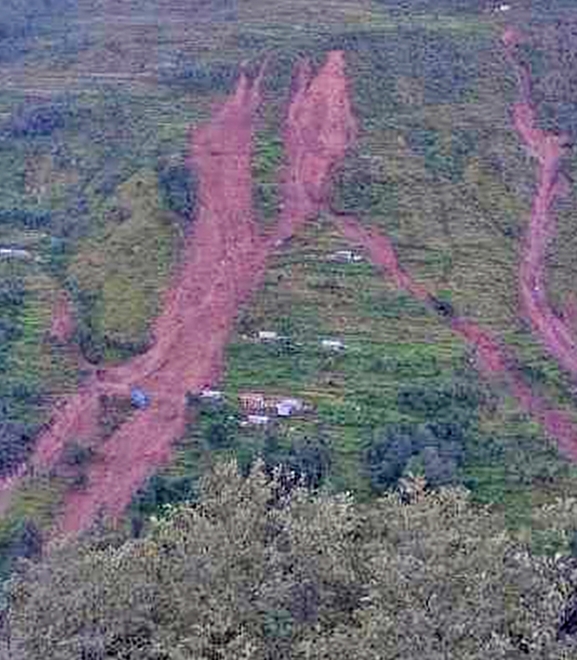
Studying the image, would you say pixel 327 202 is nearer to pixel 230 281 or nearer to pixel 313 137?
pixel 313 137

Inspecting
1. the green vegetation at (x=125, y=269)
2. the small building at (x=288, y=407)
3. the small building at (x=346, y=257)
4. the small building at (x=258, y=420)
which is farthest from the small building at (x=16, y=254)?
the small building at (x=288, y=407)

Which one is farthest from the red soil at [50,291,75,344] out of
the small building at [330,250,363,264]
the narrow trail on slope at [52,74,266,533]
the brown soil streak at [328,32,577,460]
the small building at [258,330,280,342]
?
the brown soil streak at [328,32,577,460]

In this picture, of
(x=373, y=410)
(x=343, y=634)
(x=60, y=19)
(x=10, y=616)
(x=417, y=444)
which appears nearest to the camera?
(x=343, y=634)

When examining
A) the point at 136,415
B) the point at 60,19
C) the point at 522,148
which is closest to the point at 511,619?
the point at 136,415

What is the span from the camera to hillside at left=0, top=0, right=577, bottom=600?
33.9 meters

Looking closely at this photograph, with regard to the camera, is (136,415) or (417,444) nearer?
(417,444)

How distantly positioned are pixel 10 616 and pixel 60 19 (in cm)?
4736

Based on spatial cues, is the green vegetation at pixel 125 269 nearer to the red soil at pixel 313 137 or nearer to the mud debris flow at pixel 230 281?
the mud debris flow at pixel 230 281

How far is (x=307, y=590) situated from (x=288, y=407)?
47.9ft

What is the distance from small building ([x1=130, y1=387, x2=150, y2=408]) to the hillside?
0.24ft

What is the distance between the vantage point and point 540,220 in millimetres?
43594

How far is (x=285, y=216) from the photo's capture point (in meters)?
42.9

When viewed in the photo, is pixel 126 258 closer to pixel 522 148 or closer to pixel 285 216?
pixel 285 216

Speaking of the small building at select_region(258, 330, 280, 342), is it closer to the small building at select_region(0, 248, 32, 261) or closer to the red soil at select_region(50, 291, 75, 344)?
the red soil at select_region(50, 291, 75, 344)
